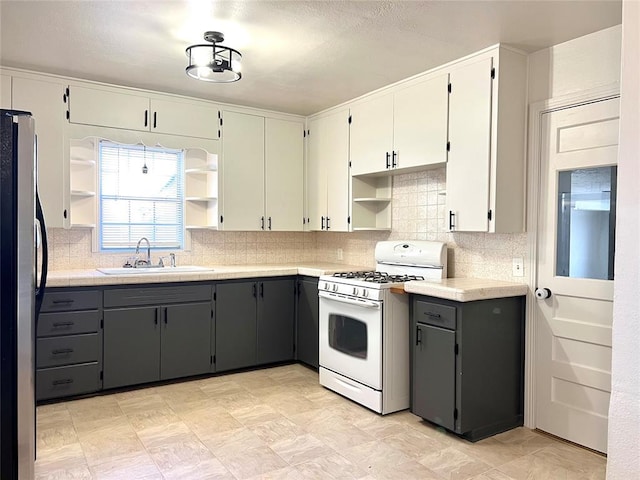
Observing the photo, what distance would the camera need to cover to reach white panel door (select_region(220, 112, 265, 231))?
444 centimetres

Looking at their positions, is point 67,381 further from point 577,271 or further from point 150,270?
point 577,271

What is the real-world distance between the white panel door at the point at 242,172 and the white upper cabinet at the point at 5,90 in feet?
5.34

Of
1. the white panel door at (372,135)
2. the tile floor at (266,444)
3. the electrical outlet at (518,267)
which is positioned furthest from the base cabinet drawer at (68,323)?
the electrical outlet at (518,267)

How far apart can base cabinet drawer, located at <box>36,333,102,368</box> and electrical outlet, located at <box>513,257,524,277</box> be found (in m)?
2.96

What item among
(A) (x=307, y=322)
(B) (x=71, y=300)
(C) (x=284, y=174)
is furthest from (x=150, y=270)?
(C) (x=284, y=174)

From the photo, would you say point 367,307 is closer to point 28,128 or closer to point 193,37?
point 193,37

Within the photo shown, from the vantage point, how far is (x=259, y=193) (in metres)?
4.63

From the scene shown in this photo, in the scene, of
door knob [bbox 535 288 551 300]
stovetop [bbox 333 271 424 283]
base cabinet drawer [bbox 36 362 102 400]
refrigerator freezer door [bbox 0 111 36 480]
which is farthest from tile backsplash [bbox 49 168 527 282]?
refrigerator freezer door [bbox 0 111 36 480]

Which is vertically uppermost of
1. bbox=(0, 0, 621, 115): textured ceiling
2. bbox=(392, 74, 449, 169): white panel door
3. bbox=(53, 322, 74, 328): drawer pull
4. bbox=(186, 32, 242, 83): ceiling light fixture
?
bbox=(0, 0, 621, 115): textured ceiling

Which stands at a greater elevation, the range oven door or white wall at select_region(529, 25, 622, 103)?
white wall at select_region(529, 25, 622, 103)

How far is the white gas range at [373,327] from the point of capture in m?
3.30

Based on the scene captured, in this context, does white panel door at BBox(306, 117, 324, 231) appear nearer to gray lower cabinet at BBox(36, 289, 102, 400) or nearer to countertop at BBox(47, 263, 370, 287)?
countertop at BBox(47, 263, 370, 287)

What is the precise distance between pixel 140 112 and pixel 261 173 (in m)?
1.18

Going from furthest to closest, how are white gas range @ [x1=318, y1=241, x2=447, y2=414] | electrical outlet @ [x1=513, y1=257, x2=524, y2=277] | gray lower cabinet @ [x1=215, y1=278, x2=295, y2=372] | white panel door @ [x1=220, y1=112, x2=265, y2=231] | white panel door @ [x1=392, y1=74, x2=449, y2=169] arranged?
white panel door @ [x1=220, y1=112, x2=265, y2=231] < gray lower cabinet @ [x1=215, y1=278, x2=295, y2=372] < white panel door @ [x1=392, y1=74, x2=449, y2=169] < white gas range @ [x1=318, y1=241, x2=447, y2=414] < electrical outlet @ [x1=513, y1=257, x2=524, y2=277]
